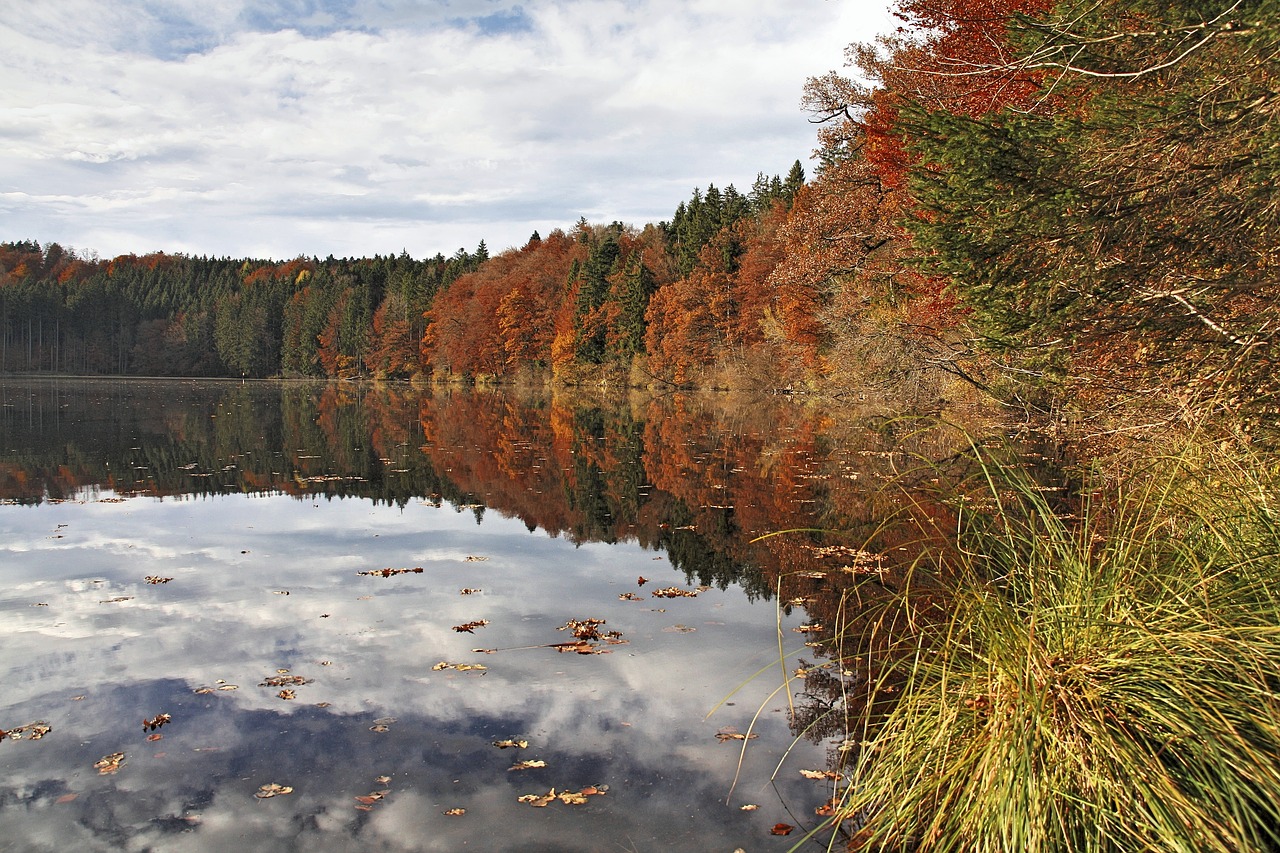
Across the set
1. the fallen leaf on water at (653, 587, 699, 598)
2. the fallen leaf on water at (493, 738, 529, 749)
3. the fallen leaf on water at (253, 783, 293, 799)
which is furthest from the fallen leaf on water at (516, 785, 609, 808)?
the fallen leaf on water at (653, 587, 699, 598)

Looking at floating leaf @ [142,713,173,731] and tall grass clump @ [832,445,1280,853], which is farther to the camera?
floating leaf @ [142,713,173,731]

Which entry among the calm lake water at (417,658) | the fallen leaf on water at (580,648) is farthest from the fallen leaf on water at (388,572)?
the fallen leaf on water at (580,648)

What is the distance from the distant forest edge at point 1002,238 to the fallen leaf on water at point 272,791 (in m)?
6.70

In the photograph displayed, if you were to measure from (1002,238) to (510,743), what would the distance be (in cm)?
596

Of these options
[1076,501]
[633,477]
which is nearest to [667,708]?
[1076,501]

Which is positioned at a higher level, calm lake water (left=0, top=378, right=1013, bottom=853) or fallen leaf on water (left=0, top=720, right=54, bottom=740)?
calm lake water (left=0, top=378, right=1013, bottom=853)

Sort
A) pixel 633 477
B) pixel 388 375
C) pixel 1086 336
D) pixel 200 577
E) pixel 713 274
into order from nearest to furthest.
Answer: pixel 1086 336 → pixel 200 577 → pixel 633 477 → pixel 713 274 → pixel 388 375

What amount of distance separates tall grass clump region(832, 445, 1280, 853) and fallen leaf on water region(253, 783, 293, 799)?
124 inches

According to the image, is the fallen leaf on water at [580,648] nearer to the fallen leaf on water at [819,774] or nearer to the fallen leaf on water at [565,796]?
the fallen leaf on water at [565,796]

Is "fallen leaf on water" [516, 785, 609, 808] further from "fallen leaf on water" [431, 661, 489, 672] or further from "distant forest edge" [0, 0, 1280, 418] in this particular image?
"distant forest edge" [0, 0, 1280, 418]

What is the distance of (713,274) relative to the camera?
53.8m

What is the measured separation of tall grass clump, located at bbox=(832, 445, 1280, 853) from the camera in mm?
3068

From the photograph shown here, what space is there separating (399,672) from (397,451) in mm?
16748

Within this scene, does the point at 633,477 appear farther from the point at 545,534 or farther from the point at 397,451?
the point at 397,451
